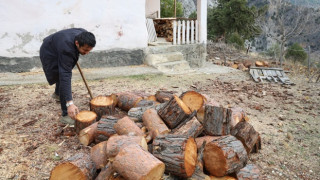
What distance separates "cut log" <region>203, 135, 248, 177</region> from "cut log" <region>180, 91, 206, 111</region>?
921 millimetres

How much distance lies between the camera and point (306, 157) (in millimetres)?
3418

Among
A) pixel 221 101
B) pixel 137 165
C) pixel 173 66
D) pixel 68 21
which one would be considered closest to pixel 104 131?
pixel 137 165

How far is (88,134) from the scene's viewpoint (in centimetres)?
330

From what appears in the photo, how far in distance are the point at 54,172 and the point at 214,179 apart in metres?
1.53

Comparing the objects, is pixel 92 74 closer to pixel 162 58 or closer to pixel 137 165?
pixel 162 58

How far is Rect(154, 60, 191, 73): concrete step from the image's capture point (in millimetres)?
7854

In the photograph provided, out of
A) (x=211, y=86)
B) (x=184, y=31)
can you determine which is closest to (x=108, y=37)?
(x=184, y=31)

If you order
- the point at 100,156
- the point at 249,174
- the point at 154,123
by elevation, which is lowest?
the point at 249,174

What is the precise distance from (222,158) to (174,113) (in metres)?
0.91

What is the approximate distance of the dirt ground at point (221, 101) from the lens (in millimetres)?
3109

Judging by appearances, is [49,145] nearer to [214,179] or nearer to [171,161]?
[171,161]

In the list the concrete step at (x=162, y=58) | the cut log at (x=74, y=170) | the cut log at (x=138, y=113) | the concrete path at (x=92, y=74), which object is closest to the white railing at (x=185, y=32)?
the concrete step at (x=162, y=58)

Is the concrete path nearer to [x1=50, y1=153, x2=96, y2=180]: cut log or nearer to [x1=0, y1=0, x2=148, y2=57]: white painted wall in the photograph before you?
[x1=0, y1=0, x2=148, y2=57]: white painted wall

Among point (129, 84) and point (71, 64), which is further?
point (129, 84)
